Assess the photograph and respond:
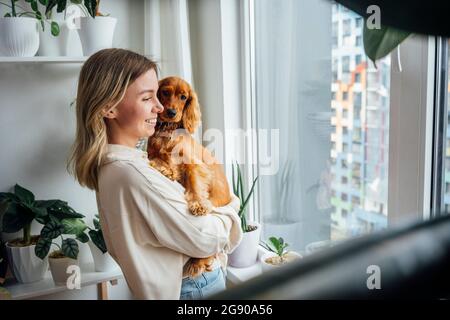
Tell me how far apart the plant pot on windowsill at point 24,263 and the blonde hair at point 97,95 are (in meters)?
0.14

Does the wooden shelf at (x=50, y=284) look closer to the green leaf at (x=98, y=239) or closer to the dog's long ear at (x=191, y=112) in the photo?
the green leaf at (x=98, y=239)

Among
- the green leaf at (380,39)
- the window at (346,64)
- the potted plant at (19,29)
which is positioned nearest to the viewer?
the green leaf at (380,39)

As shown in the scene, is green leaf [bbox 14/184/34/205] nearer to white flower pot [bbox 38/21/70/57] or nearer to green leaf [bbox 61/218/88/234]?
green leaf [bbox 61/218/88/234]

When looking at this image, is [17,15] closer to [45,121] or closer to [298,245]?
[45,121]

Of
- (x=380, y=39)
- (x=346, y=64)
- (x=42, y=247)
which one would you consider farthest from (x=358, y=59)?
(x=42, y=247)

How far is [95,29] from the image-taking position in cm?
71

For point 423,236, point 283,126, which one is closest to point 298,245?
point 283,126

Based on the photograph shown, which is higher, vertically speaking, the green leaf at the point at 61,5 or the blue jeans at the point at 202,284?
the green leaf at the point at 61,5

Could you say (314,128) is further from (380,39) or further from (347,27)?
(380,39)

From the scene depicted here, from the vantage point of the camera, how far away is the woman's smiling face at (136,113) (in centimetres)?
74

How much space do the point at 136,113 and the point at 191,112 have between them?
95 mm

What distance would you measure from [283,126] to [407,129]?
0.23m

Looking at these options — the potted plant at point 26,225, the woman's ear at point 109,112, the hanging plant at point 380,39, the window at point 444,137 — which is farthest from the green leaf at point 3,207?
the window at point 444,137

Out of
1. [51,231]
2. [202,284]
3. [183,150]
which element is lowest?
[202,284]
